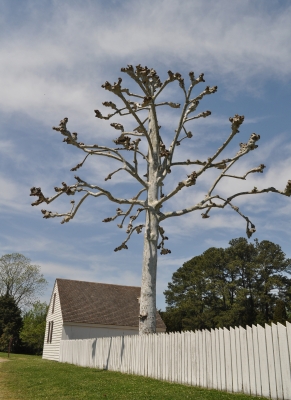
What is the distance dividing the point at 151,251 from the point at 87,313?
61.9 ft

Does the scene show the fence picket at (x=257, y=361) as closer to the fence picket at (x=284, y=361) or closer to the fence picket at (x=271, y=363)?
the fence picket at (x=271, y=363)

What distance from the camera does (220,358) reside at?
31.2 feet

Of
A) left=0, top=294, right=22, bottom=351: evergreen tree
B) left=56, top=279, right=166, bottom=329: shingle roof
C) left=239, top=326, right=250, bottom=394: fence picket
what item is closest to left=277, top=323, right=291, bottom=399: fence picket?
left=239, top=326, right=250, bottom=394: fence picket

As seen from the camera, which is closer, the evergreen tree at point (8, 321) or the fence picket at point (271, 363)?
the fence picket at point (271, 363)

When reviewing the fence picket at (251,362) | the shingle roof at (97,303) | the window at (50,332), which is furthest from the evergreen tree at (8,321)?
the fence picket at (251,362)

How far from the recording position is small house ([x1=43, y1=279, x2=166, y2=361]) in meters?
30.4

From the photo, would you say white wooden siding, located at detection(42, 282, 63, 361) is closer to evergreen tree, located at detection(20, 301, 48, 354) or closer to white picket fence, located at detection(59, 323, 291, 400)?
evergreen tree, located at detection(20, 301, 48, 354)

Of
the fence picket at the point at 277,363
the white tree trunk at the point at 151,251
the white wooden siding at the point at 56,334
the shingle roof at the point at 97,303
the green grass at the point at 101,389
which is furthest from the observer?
A: the shingle roof at the point at 97,303

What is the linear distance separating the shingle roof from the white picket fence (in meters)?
16.7

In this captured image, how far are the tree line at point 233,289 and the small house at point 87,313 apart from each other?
14778 millimetres

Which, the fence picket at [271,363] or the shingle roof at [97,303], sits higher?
the shingle roof at [97,303]

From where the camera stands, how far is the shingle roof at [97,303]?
3125 centimetres

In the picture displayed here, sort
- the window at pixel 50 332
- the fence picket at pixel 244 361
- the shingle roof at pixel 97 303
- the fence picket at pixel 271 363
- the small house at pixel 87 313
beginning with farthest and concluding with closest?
the window at pixel 50 332, the shingle roof at pixel 97 303, the small house at pixel 87 313, the fence picket at pixel 244 361, the fence picket at pixel 271 363

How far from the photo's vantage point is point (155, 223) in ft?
49.9
